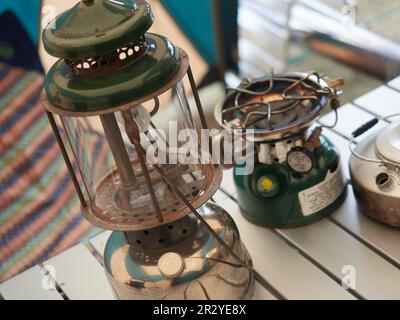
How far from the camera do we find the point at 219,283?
103cm

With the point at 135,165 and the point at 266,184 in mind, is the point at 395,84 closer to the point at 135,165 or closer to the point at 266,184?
the point at 266,184

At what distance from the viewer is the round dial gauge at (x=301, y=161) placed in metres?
1.10

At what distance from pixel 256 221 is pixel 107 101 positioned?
0.47 meters

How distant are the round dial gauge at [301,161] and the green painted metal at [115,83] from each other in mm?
296

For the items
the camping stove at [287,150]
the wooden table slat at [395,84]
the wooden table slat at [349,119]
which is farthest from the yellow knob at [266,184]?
the wooden table slat at [395,84]

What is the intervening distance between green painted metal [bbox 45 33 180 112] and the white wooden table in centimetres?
43

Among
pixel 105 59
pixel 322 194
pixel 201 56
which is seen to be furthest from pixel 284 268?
pixel 201 56

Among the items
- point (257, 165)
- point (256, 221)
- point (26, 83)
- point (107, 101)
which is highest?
point (107, 101)

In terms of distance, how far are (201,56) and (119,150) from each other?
1756mm

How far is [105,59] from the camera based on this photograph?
875 mm

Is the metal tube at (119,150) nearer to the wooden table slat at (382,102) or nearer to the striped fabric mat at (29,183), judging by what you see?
the wooden table slat at (382,102)

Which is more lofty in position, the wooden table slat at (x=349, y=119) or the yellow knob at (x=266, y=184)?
the yellow knob at (x=266, y=184)
